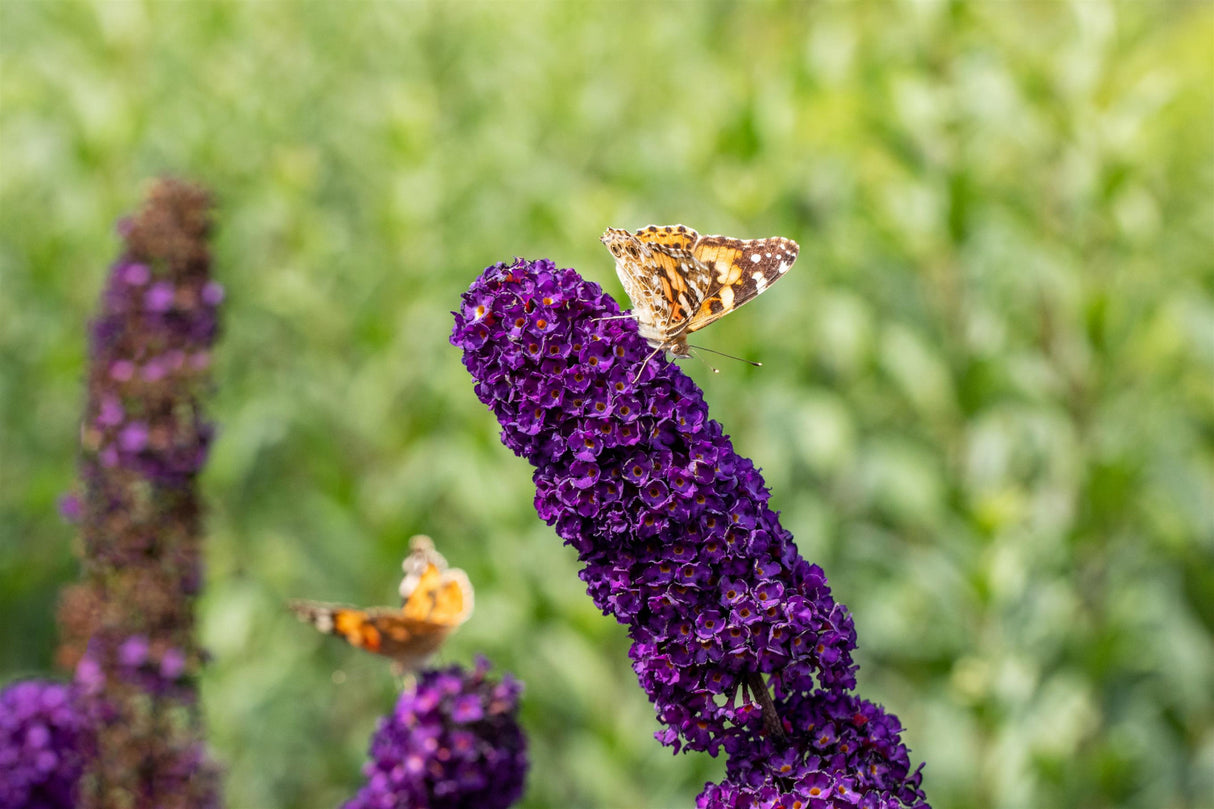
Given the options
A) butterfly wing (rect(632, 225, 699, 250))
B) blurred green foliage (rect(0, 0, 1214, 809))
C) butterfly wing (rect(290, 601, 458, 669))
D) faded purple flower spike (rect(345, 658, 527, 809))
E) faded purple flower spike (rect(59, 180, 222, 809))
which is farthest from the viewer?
blurred green foliage (rect(0, 0, 1214, 809))

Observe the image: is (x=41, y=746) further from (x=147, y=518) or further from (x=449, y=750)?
(x=449, y=750)

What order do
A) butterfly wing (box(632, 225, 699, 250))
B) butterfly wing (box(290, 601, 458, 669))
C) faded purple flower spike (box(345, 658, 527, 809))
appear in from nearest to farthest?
faded purple flower spike (box(345, 658, 527, 809)) < butterfly wing (box(632, 225, 699, 250)) < butterfly wing (box(290, 601, 458, 669))

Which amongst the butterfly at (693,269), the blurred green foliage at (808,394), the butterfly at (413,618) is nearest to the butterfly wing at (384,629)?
the butterfly at (413,618)

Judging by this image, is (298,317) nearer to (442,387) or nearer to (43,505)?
(442,387)

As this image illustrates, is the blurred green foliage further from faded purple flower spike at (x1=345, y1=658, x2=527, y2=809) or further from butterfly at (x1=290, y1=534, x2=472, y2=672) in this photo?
faded purple flower spike at (x1=345, y1=658, x2=527, y2=809)

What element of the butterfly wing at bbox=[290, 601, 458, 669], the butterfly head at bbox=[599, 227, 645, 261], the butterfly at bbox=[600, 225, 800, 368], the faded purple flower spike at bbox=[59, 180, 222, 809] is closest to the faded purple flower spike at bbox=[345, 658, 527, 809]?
the butterfly wing at bbox=[290, 601, 458, 669]

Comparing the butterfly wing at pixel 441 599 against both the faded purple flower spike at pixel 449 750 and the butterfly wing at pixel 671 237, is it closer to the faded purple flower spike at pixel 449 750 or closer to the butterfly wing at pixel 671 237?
the faded purple flower spike at pixel 449 750

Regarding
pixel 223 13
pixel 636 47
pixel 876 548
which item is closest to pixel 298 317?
pixel 876 548
